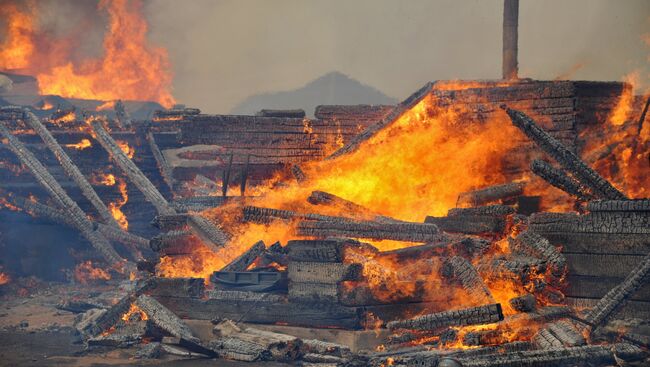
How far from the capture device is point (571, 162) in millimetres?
10844

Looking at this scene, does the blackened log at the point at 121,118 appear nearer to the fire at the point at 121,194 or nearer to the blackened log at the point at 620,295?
the fire at the point at 121,194

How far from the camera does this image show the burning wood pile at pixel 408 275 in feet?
29.4

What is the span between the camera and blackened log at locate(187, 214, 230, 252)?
11547 millimetres

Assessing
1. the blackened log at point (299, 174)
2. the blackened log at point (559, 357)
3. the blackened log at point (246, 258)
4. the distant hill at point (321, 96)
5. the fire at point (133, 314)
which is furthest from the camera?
the distant hill at point (321, 96)

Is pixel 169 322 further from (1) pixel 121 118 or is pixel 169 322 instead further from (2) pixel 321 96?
(2) pixel 321 96

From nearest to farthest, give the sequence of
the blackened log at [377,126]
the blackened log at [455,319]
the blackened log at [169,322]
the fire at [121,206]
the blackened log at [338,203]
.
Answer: the blackened log at [455,319] → the blackened log at [169,322] → the blackened log at [338,203] → the blackened log at [377,126] → the fire at [121,206]

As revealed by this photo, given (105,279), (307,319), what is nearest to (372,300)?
(307,319)

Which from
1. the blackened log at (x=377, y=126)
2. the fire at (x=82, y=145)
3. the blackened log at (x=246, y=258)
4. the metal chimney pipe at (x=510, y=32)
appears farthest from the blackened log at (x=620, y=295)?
the fire at (x=82, y=145)

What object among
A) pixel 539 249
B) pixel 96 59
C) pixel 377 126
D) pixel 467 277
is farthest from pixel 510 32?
pixel 96 59

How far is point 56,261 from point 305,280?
27.3 ft

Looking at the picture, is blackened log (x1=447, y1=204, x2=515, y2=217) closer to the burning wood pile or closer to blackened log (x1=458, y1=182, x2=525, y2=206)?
the burning wood pile

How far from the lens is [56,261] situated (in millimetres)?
16312

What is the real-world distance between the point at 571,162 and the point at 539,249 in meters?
1.76

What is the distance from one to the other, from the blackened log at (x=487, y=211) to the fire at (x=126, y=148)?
9.19 metres
